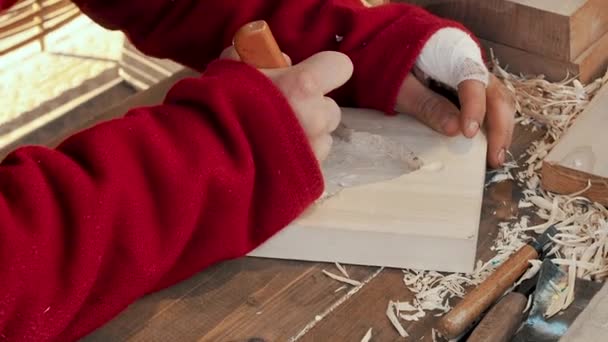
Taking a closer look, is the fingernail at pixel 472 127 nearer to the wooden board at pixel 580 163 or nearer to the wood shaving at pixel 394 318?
the wooden board at pixel 580 163

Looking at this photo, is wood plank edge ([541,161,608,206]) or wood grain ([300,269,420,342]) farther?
wood plank edge ([541,161,608,206])

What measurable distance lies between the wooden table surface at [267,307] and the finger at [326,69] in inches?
6.9

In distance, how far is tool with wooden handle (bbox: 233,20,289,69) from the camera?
784 millimetres

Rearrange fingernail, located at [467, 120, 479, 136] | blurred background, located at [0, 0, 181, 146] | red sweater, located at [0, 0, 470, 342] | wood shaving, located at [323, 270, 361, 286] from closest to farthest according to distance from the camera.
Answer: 1. red sweater, located at [0, 0, 470, 342]
2. wood shaving, located at [323, 270, 361, 286]
3. fingernail, located at [467, 120, 479, 136]
4. blurred background, located at [0, 0, 181, 146]

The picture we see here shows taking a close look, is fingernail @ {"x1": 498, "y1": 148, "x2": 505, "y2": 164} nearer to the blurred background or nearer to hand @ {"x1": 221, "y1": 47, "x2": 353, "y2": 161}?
hand @ {"x1": 221, "y1": 47, "x2": 353, "y2": 161}

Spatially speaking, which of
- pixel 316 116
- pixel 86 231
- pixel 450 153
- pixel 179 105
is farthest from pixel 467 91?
pixel 86 231

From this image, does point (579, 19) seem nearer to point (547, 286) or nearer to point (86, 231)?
point (547, 286)

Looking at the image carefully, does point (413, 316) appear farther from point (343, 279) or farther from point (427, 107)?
point (427, 107)

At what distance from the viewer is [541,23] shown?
105 centimetres

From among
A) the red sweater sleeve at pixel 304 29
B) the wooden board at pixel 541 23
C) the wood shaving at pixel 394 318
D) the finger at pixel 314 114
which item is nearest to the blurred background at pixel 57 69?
the red sweater sleeve at pixel 304 29

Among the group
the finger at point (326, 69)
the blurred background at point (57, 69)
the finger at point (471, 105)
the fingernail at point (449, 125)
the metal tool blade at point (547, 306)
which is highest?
the finger at point (326, 69)

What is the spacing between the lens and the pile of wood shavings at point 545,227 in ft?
2.42

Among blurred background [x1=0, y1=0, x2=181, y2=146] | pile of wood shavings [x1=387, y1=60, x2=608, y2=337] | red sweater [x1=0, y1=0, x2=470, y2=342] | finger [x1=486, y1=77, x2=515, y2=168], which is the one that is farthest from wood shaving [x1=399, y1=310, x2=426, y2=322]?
blurred background [x1=0, y1=0, x2=181, y2=146]

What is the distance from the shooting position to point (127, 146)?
716 millimetres
